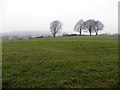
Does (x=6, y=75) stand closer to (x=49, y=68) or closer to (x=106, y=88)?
(x=49, y=68)

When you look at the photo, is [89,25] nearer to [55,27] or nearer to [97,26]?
[97,26]

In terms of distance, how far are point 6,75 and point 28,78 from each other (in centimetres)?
193

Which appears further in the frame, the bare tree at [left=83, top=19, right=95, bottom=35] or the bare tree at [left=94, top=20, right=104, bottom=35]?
the bare tree at [left=94, top=20, right=104, bottom=35]

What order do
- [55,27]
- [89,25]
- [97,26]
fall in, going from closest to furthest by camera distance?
1. [89,25]
2. [97,26]
3. [55,27]

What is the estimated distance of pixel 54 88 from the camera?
11078mm

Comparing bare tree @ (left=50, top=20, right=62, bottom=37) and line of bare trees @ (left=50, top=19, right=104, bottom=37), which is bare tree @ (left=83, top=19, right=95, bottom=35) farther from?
bare tree @ (left=50, top=20, right=62, bottom=37)

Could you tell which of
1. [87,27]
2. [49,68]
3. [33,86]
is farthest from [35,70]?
[87,27]

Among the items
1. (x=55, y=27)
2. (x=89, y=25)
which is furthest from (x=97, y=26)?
(x=55, y=27)

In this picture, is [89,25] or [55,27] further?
[55,27]

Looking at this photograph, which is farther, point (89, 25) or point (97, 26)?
point (97, 26)

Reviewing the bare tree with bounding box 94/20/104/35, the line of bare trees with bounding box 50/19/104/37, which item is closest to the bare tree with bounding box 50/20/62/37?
the line of bare trees with bounding box 50/19/104/37

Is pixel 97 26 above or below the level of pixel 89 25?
below

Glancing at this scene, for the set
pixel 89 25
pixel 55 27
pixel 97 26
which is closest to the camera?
pixel 89 25

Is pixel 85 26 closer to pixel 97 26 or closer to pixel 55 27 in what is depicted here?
pixel 97 26
